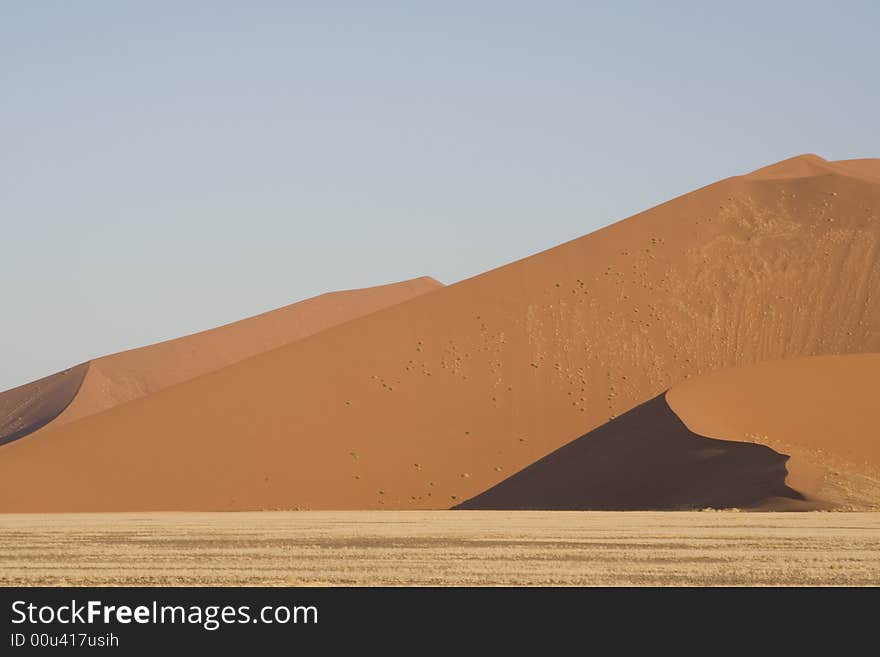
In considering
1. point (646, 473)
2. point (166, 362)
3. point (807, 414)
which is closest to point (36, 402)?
point (166, 362)

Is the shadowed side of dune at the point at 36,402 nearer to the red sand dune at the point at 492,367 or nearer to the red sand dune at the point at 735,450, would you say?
the red sand dune at the point at 492,367

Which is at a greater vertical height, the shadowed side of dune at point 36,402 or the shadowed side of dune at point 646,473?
the shadowed side of dune at point 36,402

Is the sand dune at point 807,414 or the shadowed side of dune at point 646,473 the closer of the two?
the sand dune at point 807,414

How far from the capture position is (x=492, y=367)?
68.3m

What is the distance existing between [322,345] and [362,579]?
54125mm

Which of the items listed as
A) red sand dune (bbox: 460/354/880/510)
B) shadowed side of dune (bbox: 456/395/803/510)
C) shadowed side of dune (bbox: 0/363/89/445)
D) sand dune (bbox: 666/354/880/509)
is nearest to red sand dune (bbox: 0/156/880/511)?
shadowed side of dune (bbox: 456/395/803/510)

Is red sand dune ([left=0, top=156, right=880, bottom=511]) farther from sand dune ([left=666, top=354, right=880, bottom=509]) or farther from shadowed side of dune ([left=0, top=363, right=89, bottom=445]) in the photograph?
shadowed side of dune ([left=0, top=363, right=89, bottom=445])

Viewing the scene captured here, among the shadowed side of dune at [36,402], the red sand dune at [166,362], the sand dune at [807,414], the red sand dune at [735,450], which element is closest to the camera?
the red sand dune at [735,450]

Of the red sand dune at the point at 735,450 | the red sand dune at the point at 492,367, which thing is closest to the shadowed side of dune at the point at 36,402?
the red sand dune at the point at 492,367

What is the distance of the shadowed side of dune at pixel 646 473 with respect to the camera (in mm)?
45438

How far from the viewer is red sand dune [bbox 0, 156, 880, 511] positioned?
6109 centimetres

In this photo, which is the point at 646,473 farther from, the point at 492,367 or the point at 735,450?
the point at 492,367

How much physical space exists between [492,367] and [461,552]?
43.5m

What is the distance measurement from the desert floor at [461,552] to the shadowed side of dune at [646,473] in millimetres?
6709
